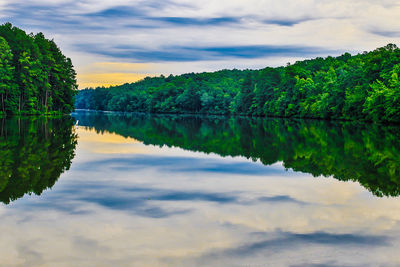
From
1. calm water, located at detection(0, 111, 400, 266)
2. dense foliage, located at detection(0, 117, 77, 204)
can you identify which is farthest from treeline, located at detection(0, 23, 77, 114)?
calm water, located at detection(0, 111, 400, 266)

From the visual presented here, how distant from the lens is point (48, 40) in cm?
9212

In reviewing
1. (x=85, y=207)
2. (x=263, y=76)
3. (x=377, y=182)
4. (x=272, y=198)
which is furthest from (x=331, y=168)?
(x=263, y=76)

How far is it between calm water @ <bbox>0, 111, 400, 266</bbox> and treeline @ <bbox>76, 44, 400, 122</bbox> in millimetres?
40746

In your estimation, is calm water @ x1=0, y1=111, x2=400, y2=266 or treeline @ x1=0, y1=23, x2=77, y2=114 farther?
treeline @ x1=0, y1=23, x2=77, y2=114

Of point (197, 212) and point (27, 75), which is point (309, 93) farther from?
point (197, 212)

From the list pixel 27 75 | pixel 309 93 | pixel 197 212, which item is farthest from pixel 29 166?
pixel 309 93

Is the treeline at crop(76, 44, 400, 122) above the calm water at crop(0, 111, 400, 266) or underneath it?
above

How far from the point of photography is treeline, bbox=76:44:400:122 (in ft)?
186

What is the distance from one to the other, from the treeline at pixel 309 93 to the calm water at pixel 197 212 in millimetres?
40746

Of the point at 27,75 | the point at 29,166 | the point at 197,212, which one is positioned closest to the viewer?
the point at 197,212

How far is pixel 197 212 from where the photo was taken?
9.27 metres

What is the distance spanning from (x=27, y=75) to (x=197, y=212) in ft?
221

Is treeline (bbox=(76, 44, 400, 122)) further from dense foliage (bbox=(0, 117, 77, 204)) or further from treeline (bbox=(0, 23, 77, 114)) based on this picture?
treeline (bbox=(0, 23, 77, 114))

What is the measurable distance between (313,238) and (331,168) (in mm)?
8883
